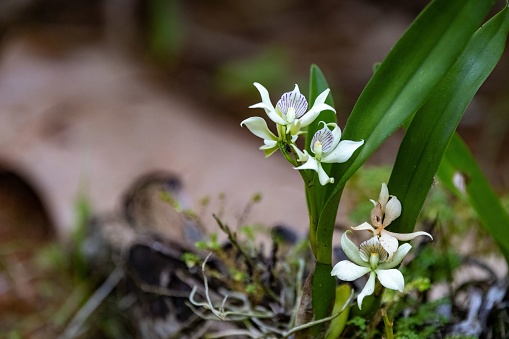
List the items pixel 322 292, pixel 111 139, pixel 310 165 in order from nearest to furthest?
1. pixel 310 165
2. pixel 322 292
3. pixel 111 139

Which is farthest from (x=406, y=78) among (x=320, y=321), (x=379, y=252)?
(x=320, y=321)

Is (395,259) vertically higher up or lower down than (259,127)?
lower down

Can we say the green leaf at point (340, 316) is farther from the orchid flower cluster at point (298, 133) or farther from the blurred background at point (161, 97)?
the blurred background at point (161, 97)

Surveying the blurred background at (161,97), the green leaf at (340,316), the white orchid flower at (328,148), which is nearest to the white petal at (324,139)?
the white orchid flower at (328,148)

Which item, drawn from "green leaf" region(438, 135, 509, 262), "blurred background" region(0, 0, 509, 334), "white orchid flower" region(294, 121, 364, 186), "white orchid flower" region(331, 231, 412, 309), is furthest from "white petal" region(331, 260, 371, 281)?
"blurred background" region(0, 0, 509, 334)

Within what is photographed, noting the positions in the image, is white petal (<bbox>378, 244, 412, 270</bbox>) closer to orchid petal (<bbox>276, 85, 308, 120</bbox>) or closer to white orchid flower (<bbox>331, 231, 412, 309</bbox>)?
white orchid flower (<bbox>331, 231, 412, 309</bbox>)

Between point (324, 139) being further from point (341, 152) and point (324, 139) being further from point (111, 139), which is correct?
point (111, 139)
